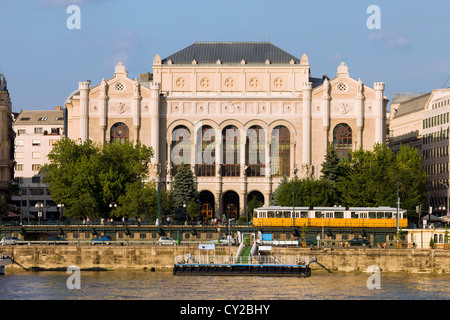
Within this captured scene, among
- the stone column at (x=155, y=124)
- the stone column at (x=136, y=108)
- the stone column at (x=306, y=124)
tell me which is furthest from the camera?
the stone column at (x=136, y=108)

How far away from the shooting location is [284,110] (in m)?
171

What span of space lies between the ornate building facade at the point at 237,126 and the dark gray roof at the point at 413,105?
1263 centimetres

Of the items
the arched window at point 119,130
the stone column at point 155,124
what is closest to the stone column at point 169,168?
the stone column at point 155,124

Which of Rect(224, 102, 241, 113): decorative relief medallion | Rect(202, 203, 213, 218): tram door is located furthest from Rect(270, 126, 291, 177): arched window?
Rect(202, 203, 213, 218): tram door

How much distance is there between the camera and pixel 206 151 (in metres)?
170

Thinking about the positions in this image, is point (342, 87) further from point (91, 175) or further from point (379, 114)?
point (91, 175)

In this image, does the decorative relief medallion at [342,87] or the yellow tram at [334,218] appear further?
the decorative relief medallion at [342,87]

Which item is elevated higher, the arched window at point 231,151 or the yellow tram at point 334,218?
the arched window at point 231,151

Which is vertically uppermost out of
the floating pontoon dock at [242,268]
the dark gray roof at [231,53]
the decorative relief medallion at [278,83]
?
the dark gray roof at [231,53]

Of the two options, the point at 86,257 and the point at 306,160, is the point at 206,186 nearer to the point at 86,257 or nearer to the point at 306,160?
the point at 306,160

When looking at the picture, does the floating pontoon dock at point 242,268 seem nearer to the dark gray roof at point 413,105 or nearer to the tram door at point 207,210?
the tram door at point 207,210

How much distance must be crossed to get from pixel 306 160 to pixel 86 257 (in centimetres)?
7049

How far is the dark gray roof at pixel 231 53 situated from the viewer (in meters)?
176
